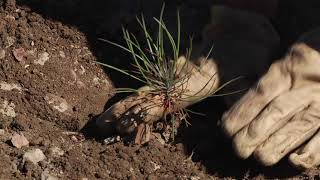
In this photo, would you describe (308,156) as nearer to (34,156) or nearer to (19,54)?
(34,156)

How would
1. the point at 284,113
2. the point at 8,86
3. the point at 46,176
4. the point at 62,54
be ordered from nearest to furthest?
the point at 46,176
the point at 284,113
the point at 8,86
the point at 62,54

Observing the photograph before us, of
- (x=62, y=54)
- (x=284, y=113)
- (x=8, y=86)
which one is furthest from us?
(x=62, y=54)

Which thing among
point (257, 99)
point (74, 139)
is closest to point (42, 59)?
point (74, 139)

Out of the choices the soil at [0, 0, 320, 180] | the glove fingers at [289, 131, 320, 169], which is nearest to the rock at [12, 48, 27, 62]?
the soil at [0, 0, 320, 180]

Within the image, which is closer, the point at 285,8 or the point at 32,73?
the point at 32,73

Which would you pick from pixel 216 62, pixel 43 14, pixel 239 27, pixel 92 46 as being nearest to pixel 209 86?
pixel 216 62

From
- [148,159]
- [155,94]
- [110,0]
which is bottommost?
[148,159]

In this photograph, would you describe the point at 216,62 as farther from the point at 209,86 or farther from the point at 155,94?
the point at 155,94

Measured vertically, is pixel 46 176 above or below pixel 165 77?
below
